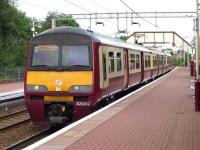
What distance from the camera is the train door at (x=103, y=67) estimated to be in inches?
634

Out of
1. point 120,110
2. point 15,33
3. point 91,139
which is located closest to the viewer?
point 91,139

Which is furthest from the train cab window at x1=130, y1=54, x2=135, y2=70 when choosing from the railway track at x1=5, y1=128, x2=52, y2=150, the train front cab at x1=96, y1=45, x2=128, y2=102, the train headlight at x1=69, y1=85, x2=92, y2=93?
the train headlight at x1=69, y1=85, x2=92, y2=93

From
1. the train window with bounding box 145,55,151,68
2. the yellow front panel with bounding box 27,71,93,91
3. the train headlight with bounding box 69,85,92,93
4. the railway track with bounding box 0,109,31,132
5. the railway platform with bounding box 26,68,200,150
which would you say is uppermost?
the train window with bounding box 145,55,151,68

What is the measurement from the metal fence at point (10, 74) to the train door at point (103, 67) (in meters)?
27.2

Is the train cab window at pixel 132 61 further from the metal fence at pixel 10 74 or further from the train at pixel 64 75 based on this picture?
the metal fence at pixel 10 74

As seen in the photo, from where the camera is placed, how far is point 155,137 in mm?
10758

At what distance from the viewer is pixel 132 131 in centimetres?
1173

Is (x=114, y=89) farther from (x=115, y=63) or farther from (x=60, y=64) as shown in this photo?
(x=60, y=64)

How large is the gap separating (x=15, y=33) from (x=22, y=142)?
153 ft

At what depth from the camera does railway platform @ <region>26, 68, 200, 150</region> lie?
32.3 ft

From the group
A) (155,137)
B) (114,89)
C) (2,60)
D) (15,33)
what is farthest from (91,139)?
(15,33)

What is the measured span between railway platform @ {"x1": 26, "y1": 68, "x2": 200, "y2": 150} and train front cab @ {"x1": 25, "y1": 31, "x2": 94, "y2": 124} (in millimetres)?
888

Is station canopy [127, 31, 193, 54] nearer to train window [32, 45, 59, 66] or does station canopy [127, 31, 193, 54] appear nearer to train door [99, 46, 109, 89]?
train door [99, 46, 109, 89]

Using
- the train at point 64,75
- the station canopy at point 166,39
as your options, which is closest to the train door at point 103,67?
the train at point 64,75
